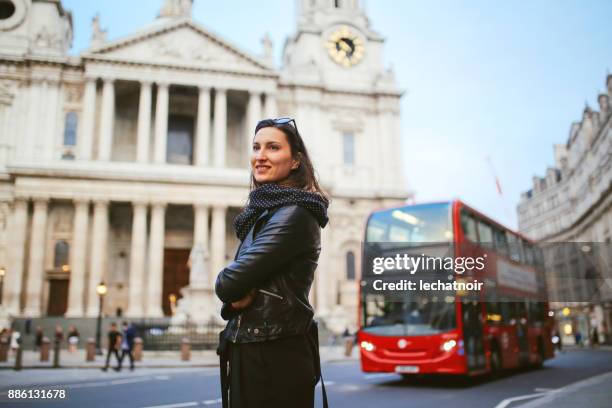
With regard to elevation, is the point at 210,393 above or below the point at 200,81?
below

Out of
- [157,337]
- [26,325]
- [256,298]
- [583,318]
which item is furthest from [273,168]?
[583,318]

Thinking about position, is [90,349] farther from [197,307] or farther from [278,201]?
[278,201]

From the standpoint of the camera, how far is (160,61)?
127 feet

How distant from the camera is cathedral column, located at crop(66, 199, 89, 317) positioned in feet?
107

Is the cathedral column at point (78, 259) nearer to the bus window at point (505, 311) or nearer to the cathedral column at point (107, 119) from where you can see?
the cathedral column at point (107, 119)

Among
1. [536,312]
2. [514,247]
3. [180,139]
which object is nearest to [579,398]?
[514,247]

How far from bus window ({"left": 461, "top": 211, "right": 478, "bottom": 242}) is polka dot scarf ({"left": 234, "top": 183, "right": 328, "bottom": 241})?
1061 cm

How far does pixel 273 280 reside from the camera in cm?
261

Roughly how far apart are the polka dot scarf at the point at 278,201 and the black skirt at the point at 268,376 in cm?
60

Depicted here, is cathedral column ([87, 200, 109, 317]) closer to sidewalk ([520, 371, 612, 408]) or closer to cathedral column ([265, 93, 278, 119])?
cathedral column ([265, 93, 278, 119])

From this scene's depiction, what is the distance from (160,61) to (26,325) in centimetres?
1868

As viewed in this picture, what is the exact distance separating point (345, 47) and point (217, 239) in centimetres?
1966

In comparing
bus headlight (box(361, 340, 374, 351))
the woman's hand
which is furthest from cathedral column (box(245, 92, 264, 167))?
the woman's hand

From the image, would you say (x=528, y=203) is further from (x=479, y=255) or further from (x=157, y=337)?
(x=479, y=255)
